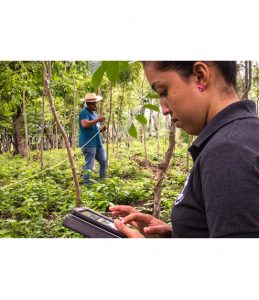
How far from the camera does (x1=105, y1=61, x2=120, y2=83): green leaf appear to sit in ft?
1.53

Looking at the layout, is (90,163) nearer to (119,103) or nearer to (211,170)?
(119,103)

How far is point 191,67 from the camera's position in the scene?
40 cm

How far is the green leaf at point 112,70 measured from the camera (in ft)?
1.53

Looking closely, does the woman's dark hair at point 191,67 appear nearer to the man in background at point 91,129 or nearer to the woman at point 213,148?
the woman at point 213,148

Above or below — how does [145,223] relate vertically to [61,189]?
above

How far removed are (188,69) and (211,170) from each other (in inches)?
5.4

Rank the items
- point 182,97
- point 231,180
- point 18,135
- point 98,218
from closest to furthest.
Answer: point 231,180, point 182,97, point 98,218, point 18,135

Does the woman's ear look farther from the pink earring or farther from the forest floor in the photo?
the forest floor

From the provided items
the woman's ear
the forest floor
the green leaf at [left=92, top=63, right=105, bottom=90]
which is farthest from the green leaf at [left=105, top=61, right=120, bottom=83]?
the forest floor

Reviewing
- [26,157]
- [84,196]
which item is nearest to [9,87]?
[26,157]

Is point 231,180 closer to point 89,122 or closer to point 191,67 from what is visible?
point 191,67

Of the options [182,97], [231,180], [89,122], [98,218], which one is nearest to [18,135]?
[89,122]

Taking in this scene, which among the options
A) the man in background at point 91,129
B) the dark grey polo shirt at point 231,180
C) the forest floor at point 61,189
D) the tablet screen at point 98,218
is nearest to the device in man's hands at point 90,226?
the tablet screen at point 98,218

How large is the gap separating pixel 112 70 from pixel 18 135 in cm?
61
